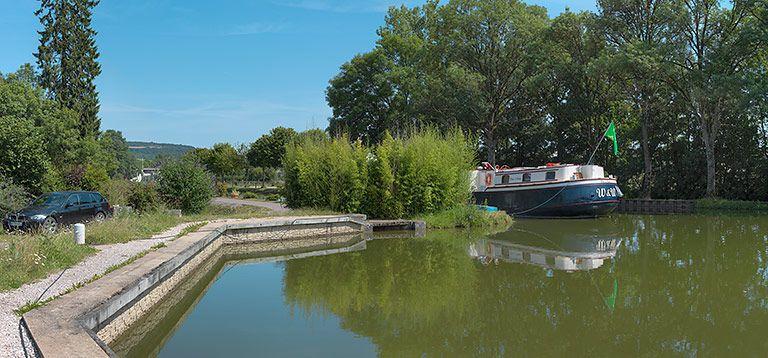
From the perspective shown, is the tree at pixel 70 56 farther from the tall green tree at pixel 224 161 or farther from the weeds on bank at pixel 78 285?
the weeds on bank at pixel 78 285

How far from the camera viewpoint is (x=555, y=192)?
2331cm

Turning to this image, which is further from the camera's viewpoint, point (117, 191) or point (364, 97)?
point (364, 97)

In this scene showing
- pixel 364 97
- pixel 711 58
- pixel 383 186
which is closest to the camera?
pixel 383 186

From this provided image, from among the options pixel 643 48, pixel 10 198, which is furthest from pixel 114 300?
pixel 643 48

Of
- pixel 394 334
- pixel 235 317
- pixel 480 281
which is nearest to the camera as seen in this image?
pixel 394 334

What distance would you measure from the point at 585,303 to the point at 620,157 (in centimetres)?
2916

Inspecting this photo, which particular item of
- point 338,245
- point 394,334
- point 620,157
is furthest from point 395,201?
point 620,157

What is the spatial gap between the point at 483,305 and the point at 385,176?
11.0 m

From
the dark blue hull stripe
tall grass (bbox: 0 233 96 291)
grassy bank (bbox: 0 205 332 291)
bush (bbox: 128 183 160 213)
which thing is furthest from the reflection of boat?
bush (bbox: 128 183 160 213)

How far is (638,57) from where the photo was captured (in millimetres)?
26844

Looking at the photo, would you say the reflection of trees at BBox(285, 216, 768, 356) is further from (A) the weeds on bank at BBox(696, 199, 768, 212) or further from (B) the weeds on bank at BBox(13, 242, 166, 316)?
(A) the weeds on bank at BBox(696, 199, 768, 212)

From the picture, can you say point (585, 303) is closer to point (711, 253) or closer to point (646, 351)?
point (646, 351)

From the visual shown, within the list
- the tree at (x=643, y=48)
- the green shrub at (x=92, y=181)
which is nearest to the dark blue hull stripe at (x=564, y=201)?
the tree at (x=643, y=48)

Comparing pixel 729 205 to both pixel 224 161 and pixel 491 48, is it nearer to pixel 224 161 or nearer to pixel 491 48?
pixel 491 48
